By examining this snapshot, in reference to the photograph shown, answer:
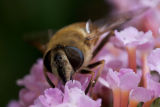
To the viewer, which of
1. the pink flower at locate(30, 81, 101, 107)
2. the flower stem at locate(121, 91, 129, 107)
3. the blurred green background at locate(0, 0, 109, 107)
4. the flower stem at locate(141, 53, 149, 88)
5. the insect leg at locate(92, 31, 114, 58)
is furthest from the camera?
the blurred green background at locate(0, 0, 109, 107)

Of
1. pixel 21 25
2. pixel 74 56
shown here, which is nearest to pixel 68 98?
pixel 74 56

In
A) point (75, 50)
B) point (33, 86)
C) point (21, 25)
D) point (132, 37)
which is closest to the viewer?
point (75, 50)

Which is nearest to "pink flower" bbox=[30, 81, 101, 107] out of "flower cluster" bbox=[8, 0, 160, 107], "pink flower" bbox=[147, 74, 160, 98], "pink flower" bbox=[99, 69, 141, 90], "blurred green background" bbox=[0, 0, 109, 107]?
"flower cluster" bbox=[8, 0, 160, 107]

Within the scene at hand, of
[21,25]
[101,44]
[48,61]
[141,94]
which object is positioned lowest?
[141,94]

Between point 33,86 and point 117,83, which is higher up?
point 33,86

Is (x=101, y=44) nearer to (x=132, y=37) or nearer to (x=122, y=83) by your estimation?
(x=132, y=37)

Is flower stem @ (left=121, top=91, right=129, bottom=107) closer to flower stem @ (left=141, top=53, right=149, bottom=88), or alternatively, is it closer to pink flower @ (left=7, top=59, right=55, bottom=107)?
flower stem @ (left=141, top=53, right=149, bottom=88)

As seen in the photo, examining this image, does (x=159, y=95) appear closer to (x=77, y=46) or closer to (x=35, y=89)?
(x=77, y=46)

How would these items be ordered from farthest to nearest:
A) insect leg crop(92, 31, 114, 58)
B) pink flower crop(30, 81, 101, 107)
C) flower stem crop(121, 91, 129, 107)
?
insect leg crop(92, 31, 114, 58) < flower stem crop(121, 91, 129, 107) < pink flower crop(30, 81, 101, 107)
